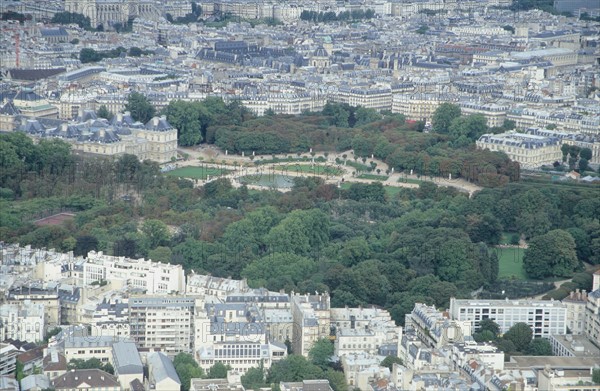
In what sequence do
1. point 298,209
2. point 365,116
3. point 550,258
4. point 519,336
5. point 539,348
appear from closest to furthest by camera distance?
point 539,348 → point 519,336 → point 550,258 → point 298,209 → point 365,116

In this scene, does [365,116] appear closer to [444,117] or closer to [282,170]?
[444,117]

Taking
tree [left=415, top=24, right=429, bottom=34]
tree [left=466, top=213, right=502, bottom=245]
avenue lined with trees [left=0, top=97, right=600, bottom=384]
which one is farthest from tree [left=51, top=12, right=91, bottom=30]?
tree [left=466, top=213, right=502, bottom=245]

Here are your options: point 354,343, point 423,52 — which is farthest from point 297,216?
point 423,52

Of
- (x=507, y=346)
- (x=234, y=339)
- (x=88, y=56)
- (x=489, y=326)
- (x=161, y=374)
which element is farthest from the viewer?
Answer: (x=88, y=56)

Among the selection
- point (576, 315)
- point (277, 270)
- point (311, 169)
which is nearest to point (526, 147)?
point (311, 169)

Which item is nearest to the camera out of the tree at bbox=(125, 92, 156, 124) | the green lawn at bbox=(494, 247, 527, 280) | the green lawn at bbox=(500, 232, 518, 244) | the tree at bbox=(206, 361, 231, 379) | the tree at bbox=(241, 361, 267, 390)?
the tree at bbox=(241, 361, 267, 390)

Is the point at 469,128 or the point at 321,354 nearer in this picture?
the point at 321,354

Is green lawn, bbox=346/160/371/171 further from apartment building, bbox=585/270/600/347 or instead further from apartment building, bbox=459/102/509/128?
apartment building, bbox=585/270/600/347

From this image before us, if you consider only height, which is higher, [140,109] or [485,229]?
[485,229]

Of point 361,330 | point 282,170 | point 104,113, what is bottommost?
point 282,170
